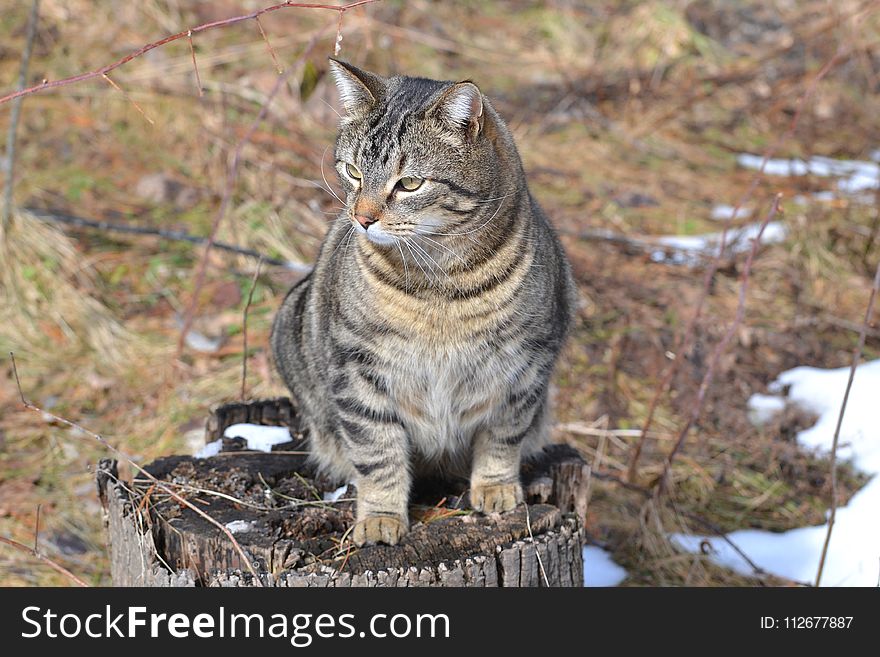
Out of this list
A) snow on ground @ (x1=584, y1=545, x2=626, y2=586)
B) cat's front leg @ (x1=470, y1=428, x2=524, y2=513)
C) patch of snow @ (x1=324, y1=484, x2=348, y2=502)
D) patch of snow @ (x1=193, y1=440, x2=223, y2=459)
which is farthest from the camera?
snow on ground @ (x1=584, y1=545, x2=626, y2=586)

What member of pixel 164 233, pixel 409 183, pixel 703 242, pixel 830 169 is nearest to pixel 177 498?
pixel 409 183

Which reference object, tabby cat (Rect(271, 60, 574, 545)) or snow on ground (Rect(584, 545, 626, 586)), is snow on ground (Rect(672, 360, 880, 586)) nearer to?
snow on ground (Rect(584, 545, 626, 586))

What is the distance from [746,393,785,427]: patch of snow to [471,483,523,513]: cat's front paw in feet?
6.69

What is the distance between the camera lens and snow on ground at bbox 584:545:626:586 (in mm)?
3200

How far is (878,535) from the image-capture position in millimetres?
3262

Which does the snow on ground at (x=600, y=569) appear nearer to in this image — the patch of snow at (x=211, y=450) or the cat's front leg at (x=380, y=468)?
the cat's front leg at (x=380, y=468)

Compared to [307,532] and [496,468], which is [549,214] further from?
[307,532]

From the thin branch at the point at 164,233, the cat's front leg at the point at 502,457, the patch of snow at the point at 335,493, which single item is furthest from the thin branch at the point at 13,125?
the cat's front leg at the point at 502,457

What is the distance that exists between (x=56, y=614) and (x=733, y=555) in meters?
2.36

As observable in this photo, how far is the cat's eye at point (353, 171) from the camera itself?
229 centimetres

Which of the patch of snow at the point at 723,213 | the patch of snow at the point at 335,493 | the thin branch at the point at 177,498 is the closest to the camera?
the thin branch at the point at 177,498

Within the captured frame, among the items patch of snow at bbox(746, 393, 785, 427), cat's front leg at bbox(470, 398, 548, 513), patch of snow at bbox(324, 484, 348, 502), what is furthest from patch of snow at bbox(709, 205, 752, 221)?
patch of snow at bbox(324, 484, 348, 502)

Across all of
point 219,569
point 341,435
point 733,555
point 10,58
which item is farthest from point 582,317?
point 10,58

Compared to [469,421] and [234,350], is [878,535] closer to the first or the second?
[469,421]
